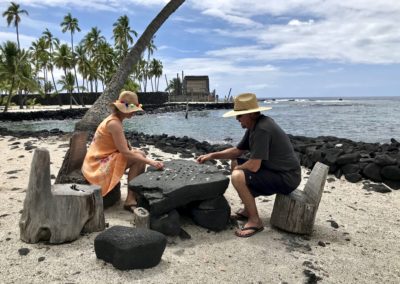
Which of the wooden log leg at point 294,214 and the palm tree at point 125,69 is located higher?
the palm tree at point 125,69

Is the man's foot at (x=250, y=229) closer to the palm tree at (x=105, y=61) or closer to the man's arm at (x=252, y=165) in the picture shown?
the man's arm at (x=252, y=165)

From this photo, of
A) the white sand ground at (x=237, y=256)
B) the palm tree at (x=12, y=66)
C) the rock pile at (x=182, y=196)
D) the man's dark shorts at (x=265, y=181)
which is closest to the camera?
the white sand ground at (x=237, y=256)

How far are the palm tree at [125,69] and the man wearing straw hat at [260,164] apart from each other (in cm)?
1112

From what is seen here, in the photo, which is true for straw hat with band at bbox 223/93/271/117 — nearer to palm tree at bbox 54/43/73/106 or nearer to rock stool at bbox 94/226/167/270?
rock stool at bbox 94/226/167/270

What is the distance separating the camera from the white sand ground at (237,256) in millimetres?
3344

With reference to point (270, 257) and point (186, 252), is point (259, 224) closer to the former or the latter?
point (270, 257)

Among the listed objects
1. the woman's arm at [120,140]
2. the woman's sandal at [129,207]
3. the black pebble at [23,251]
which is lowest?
the black pebble at [23,251]

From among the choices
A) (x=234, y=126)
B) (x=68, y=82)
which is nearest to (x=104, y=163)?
(x=234, y=126)

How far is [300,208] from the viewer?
434 centimetres

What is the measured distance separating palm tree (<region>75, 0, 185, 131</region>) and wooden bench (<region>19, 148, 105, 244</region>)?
38.2 ft

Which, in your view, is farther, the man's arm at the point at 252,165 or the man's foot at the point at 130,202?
the man's foot at the point at 130,202

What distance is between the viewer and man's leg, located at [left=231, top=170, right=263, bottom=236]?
4297 mm

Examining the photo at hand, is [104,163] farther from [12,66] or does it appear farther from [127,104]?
[12,66]

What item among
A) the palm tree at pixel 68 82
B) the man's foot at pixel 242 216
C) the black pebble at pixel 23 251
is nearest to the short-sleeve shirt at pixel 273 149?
the man's foot at pixel 242 216
